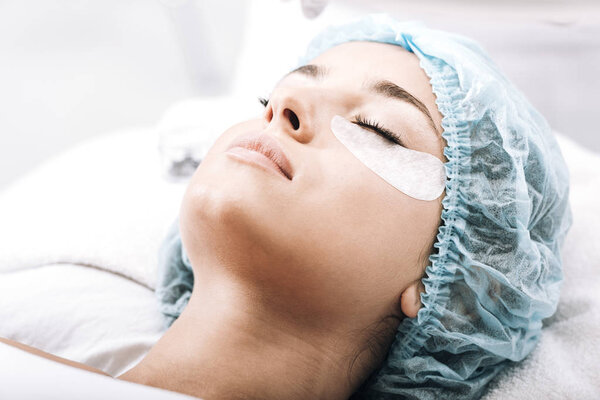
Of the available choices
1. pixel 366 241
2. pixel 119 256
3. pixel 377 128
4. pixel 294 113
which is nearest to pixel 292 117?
pixel 294 113

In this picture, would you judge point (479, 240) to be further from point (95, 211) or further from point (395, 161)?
point (95, 211)

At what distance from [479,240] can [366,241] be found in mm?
213

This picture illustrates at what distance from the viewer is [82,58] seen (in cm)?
242

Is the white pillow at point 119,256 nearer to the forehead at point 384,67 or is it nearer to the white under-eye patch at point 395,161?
the white under-eye patch at point 395,161

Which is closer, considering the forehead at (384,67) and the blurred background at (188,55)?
the forehead at (384,67)

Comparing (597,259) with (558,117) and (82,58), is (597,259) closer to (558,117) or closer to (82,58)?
(558,117)

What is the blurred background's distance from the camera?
156cm

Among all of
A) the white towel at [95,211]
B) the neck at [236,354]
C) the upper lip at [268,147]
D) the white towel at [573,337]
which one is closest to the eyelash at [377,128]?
the upper lip at [268,147]

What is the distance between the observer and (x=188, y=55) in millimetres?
2305

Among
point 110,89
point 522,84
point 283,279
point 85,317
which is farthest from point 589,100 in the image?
point 110,89

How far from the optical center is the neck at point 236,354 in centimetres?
89

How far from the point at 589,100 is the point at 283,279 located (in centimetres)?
128

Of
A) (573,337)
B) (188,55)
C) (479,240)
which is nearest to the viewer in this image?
(479,240)

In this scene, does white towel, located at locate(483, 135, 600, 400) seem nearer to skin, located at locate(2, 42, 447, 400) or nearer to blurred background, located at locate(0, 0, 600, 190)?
skin, located at locate(2, 42, 447, 400)
